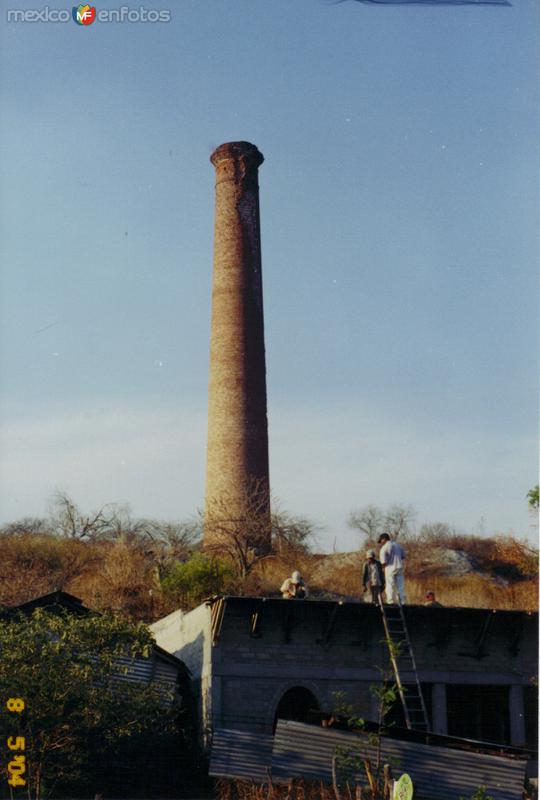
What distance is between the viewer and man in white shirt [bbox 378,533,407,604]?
17.0 m

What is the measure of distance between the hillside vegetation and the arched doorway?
7.48 meters

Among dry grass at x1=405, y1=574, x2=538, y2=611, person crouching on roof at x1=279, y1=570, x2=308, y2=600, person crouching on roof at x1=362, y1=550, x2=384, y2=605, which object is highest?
person crouching on roof at x1=362, y1=550, x2=384, y2=605

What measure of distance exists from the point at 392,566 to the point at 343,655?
1767 mm

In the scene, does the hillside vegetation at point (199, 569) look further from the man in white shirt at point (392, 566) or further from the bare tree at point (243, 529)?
the man in white shirt at point (392, 566)

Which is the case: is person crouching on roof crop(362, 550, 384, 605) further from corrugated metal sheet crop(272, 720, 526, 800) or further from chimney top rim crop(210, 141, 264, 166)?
chimney top rim crop(210, 141, 264, 166)

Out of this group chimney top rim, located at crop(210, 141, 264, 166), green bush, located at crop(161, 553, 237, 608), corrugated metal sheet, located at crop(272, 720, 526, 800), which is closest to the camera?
corrugated metal sheet, located at crop(272, 720, 526, 800)

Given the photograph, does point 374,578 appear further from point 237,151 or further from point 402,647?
point 237,151

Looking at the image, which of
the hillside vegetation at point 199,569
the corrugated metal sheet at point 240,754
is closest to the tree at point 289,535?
the hillside vegetation at point 199,569

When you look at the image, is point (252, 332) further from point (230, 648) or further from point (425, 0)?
point (425, 0)

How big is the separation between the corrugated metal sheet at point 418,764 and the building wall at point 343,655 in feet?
5.88

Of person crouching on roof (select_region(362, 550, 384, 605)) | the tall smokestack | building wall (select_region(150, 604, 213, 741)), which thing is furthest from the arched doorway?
the tall smokestack

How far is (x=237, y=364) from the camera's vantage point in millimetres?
31281

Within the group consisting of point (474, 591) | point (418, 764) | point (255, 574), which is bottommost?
point (418, 764)
